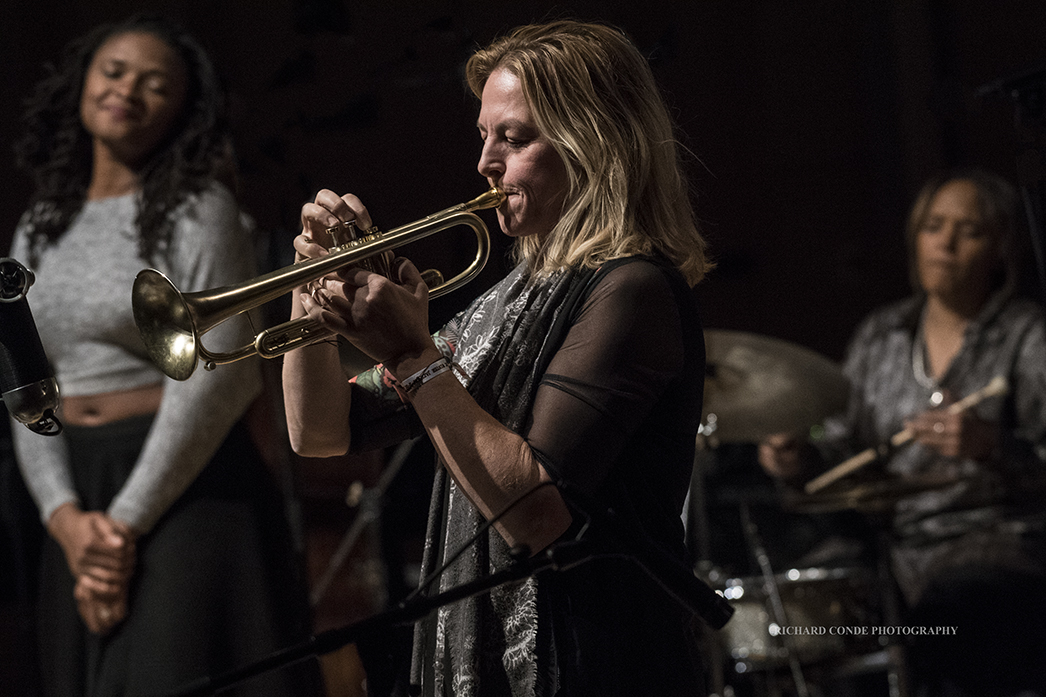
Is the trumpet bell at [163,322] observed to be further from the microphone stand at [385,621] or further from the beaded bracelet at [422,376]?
the microphone stand at [385,621]

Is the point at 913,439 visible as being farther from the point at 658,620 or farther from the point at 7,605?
the point at 7,605

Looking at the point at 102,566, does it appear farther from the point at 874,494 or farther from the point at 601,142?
the point at 874,494

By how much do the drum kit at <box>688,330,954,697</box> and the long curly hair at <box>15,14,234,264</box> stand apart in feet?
4.84

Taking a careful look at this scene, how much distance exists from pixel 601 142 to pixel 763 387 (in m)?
1.84

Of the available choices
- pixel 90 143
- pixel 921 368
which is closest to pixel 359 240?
pixel 90 143

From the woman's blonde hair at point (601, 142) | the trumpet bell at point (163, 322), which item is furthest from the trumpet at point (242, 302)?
the woman's blonde hair at point (601, 142)

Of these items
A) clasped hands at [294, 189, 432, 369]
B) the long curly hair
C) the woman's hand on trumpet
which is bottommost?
clasped hands at [294, 189, 432, 369]

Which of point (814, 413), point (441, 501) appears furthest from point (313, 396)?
point (814, 413)

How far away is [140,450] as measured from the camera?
2.45 meters

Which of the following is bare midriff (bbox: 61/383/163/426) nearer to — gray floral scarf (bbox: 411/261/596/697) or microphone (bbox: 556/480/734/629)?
gray floral scarf (bbox: 411/261/596/697)

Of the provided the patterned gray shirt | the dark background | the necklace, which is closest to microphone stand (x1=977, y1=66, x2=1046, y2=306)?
the dark background

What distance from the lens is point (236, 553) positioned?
7.97ft

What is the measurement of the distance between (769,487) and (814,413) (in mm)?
779

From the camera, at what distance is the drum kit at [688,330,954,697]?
10.2 ft
